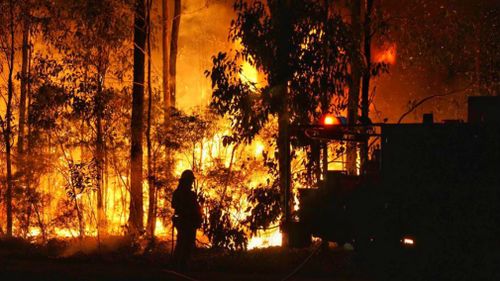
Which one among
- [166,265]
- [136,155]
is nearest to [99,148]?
[136,155]

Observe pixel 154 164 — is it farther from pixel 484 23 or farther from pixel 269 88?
pixel 484 23

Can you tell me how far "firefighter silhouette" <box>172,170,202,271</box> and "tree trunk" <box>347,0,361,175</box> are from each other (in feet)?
9.10

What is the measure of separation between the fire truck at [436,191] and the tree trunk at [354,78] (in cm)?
401

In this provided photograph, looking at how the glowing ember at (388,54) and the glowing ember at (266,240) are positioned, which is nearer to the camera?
the glowing ember at (266,240)

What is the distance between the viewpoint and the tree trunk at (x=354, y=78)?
13461 mm

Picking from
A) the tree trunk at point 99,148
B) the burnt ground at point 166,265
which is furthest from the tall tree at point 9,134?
the tree trunk at point 99,148

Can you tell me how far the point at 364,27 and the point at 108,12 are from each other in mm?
5420

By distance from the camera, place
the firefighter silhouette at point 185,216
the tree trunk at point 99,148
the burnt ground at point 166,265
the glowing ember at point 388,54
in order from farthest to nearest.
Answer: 1. the glowing ember at point 388,54
2. the tree trunk at point 99,148
3. the firefighter silhouette at point 185,216
4. the burnt ground at point 166,265

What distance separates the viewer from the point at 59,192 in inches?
657

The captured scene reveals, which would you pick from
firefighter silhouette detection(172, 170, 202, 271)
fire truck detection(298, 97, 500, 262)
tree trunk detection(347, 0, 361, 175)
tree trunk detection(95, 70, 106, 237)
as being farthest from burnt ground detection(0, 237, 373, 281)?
fire truck detection(298, 97, 500, 262)

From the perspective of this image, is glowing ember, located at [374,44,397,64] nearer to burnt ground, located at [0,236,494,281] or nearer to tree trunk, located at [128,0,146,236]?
tree trunk, located at [128,0,146,236]

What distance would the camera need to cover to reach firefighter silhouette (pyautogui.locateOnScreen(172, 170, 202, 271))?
40.4 feet

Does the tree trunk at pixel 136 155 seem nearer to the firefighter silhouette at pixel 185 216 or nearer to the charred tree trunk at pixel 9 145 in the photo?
the charred tree trunk at pixel 9 145

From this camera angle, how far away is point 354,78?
14.3 meters
